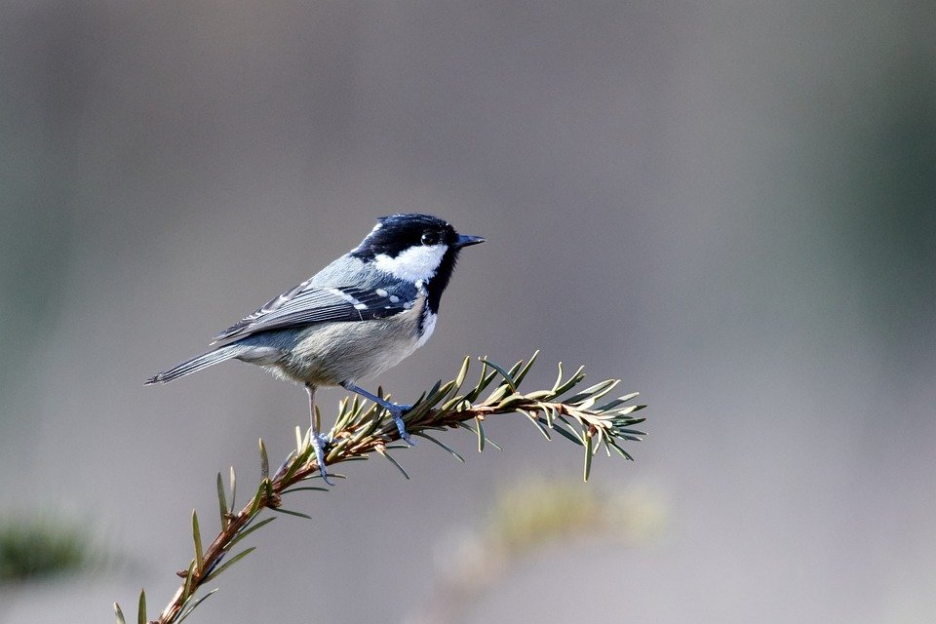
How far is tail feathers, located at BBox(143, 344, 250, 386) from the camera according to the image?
3.99ft

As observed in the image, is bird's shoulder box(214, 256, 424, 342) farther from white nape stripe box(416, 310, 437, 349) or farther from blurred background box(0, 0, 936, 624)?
blurred background box(0, 0, 936, 624)

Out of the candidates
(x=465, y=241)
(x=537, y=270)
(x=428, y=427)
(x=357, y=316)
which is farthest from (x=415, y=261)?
(x=537, y=270)

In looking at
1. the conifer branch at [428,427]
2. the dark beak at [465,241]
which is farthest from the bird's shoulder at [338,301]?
the conifer branch at [428,427]

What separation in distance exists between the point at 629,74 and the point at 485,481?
2513 millimetres

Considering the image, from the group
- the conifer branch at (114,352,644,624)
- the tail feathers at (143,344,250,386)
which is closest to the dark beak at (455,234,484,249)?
the tail feathers at (143,344,250,386)

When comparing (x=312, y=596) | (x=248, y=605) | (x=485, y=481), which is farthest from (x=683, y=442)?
(x=248, y=605)

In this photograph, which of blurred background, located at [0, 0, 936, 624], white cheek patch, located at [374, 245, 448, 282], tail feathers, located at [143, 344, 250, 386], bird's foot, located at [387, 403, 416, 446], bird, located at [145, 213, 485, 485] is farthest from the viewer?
blurred background, located at [0, 0, 936, 624]

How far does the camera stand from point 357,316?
147 centimetres

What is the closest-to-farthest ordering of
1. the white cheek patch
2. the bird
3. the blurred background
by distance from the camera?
the bird < the white cheek patch < the blurred background

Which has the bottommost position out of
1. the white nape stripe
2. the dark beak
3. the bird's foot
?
the bird's foot

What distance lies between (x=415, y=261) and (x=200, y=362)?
1.56 feet

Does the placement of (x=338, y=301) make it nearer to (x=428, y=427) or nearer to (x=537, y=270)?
(x=428, y=427)

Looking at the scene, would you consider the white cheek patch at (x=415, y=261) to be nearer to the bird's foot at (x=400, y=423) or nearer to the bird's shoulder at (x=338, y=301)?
the bird's shoulder at (x=338, y=301)

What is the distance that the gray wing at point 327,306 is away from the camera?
143 cm
